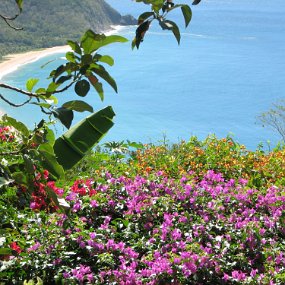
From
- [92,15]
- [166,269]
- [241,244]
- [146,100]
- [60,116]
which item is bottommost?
[60,116]

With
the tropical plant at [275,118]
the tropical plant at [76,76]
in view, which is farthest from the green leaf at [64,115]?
the tropical plant at [275,118]

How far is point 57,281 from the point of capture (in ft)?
8.21

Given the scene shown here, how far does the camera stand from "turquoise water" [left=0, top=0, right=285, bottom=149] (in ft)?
81.9

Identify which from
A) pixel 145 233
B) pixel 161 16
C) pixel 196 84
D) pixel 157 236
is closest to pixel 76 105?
pixel 161 16

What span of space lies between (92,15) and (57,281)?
54.0m

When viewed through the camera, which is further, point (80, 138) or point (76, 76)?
point (80, 138)

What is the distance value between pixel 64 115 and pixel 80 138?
2.64 meters

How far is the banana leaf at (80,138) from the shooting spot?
3551mm

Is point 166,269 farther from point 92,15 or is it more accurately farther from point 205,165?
point 92,15

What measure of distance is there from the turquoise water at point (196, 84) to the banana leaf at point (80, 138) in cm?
1266

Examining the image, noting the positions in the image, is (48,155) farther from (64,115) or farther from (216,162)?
(216,162)

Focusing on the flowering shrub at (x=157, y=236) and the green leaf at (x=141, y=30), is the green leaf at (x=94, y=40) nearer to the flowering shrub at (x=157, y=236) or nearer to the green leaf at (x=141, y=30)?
the green leaf at (x=141, y=30)

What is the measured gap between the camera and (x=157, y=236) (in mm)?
2828

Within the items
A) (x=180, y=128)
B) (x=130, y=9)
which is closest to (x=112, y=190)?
(x=180, y=128)
